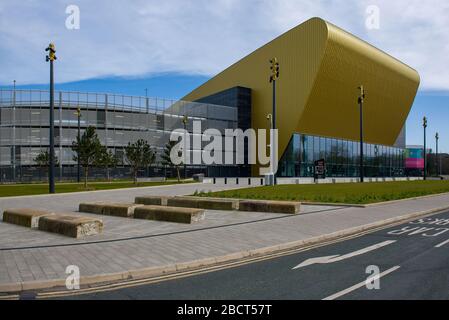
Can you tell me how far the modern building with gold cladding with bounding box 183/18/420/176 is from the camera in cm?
6391

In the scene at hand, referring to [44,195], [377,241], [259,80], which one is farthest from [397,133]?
[377,241]

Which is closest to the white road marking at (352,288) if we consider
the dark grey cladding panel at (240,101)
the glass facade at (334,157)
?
the glass facade at (334,157)

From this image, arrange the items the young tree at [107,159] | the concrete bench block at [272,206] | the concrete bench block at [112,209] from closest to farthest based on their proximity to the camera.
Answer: the concrete bench block at [112,209] → the concrete bench block at [272,206] → the young tree at [107,159]

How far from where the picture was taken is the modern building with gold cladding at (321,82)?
210ft

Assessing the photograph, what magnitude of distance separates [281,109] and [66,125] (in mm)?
34707

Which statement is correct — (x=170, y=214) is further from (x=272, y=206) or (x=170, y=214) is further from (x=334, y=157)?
(x=334, y=157)

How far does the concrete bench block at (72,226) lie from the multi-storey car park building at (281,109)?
51367 millimetres

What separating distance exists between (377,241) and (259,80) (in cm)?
6649

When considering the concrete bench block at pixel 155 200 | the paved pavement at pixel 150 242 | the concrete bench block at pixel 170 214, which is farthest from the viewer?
the concrete bench block at pixel 155 200

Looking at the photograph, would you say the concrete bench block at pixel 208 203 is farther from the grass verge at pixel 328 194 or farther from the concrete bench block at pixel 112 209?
the grass verge at pixel 328 194

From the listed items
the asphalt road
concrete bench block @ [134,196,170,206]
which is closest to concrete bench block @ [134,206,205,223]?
concrete bench block @ [134,196,170,206]

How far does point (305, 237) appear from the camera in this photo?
10773 millimetres

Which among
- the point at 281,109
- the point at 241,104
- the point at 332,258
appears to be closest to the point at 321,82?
the point at 281,109

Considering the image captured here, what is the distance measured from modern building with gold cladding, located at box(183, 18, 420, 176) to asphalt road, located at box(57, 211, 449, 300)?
57.0 m
